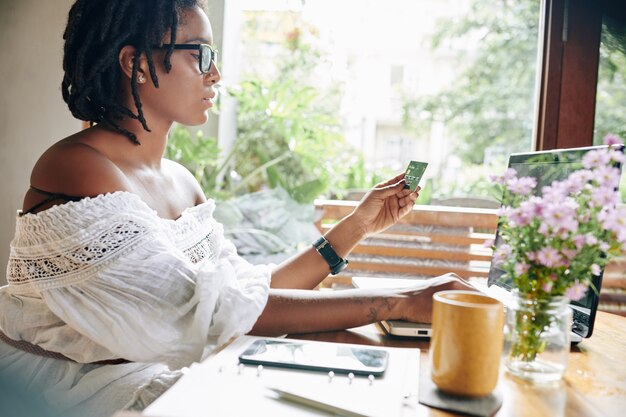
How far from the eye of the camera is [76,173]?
106cm

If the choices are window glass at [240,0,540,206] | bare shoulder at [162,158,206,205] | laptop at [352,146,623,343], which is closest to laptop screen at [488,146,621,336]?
laptop at [352,146,623,343]

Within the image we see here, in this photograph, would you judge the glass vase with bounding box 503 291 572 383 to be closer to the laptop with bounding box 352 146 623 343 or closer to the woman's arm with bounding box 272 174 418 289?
the laptop with bounding box 352 146 623 343

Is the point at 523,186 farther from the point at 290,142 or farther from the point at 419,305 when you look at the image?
the point at 290,142

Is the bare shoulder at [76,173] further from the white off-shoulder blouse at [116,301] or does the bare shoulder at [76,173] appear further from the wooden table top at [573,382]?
the wooden table top at [573,382]

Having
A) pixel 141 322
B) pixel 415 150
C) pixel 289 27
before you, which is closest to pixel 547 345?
pixel 141 322

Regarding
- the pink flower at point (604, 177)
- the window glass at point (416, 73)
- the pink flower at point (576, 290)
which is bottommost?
the pink flower at point (576, 290)

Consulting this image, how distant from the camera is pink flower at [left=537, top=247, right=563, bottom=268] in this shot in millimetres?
689

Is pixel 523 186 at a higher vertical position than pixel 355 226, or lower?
higher

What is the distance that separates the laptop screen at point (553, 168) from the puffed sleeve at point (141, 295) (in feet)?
1.46

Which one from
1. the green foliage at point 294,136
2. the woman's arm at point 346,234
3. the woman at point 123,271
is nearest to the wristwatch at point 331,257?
the woman's arm at point 346,234

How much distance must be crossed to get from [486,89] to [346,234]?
4.69 m

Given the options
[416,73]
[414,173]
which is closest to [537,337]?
[414,173]

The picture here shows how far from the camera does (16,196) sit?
8.54 ft

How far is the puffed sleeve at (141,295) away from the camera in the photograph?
3.16 ft
